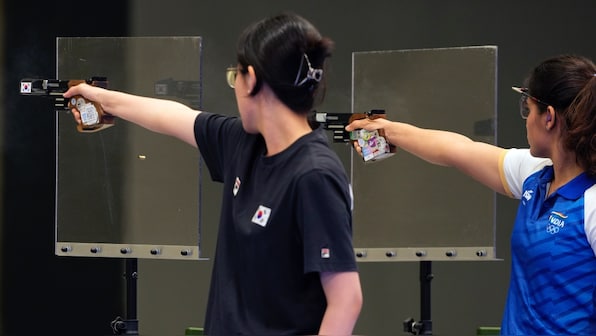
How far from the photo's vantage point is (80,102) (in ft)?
8.95

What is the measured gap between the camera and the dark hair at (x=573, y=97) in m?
2.30

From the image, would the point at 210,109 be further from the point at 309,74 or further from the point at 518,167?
the point at 309,74

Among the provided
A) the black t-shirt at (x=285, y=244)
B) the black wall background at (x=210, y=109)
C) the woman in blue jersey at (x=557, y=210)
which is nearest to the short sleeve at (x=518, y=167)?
the woman in blue jersey at (x=557, y=210)

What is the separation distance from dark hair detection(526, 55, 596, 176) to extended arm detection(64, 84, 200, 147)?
3.02 ft

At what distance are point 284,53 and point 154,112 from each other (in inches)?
22.6

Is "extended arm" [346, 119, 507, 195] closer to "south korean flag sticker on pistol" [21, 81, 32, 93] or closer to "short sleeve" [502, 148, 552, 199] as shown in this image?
"short sleeve" [502, 148, 552, 199]

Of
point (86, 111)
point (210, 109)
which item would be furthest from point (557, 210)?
point (210, 109)

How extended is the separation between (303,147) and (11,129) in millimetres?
3443

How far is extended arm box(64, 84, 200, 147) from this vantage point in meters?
2.36

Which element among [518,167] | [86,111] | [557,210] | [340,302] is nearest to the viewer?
[340,302]

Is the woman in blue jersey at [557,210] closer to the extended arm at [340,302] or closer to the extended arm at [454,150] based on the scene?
the extended arm at [454,150]

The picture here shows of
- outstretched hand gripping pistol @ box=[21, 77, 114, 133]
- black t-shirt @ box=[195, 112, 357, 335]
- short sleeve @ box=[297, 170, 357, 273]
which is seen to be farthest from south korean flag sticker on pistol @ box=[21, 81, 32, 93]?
short sleeve @ box=[297, 170, 357, 273]

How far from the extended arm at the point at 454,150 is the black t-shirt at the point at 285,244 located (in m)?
0.76

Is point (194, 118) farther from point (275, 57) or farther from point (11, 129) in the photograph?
point (11, 129)
